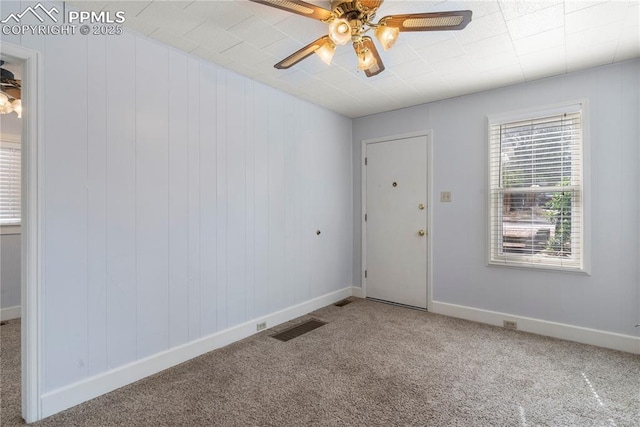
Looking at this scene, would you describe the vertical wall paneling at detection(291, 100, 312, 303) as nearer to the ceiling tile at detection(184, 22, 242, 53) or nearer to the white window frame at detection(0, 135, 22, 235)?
the ceiling tile at detection(184, 22, 242, 53)

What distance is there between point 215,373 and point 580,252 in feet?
10.9

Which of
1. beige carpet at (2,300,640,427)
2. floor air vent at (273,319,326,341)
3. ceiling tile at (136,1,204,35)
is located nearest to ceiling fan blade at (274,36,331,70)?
ceiling tile at (136,1,204,35)

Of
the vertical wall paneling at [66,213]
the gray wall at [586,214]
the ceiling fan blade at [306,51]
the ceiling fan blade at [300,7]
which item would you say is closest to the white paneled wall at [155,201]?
the vertical wall paneling at [66,213]

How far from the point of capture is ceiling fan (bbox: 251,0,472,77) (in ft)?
5.24

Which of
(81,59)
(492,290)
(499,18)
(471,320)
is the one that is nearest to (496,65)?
(499,18)

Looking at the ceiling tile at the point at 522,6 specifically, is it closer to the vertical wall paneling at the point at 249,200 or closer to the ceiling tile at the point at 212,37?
the ceiling tile at the point at 212,37

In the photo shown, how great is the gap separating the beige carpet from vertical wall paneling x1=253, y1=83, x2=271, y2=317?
429 mm

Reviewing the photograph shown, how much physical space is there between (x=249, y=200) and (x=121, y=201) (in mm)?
1127

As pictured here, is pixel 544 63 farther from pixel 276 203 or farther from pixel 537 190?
pixel 276 203

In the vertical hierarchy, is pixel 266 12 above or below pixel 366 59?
above

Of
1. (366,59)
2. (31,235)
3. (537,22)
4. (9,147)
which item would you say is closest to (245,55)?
(366,59)

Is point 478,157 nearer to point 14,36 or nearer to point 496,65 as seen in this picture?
point 496,65

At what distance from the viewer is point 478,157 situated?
137 inches

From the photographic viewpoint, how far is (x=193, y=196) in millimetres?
2654
